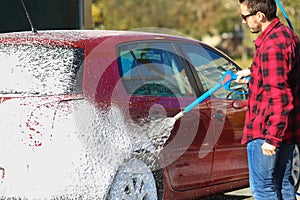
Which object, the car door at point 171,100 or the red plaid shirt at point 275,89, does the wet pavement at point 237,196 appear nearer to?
the car door at point 171,100

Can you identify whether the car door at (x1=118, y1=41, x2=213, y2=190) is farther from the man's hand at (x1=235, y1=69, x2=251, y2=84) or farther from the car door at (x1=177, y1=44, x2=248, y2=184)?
the man's hand at (x1=235, y1=69, x2=251, y2=84)

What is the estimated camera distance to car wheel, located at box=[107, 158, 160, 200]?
4.93 metres

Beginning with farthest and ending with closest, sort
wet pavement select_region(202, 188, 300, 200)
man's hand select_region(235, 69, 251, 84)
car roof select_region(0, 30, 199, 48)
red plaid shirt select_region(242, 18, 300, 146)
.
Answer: wet pavement select_region(202, 188, 300, 200)
car roof select_region(0, 30, 199, 48)
man's hand select_region(235, 69, 251, 84)
red plaid shirt select_region(242, 18, 300, 146)

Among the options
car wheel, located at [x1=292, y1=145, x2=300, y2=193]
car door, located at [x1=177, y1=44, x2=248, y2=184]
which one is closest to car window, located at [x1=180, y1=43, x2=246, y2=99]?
car door, located at [x1=177, y1=44, x2=248, y2=184]

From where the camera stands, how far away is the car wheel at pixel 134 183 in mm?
4926

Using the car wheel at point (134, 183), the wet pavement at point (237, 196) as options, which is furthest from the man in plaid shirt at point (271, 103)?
the wet pavement at point (237, 196)

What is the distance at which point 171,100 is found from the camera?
18.5 ft

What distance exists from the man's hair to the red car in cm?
116

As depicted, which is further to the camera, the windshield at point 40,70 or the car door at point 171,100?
the car door at point 171,100

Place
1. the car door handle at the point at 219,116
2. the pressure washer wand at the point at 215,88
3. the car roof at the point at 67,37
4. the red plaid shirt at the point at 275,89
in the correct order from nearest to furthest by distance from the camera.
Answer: the red plaid shirt at the point at 275,89, the car roof at the point at 67,37, the pressure washer wand at the point at 215,88, the car door handle at the point at 219,116

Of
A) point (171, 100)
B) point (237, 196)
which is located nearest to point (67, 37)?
point (171, 100)

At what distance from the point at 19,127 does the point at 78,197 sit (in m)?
0.61

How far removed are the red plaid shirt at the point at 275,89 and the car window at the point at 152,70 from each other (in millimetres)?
1057

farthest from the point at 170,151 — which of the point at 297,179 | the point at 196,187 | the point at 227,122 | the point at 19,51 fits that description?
the point at 297,179
